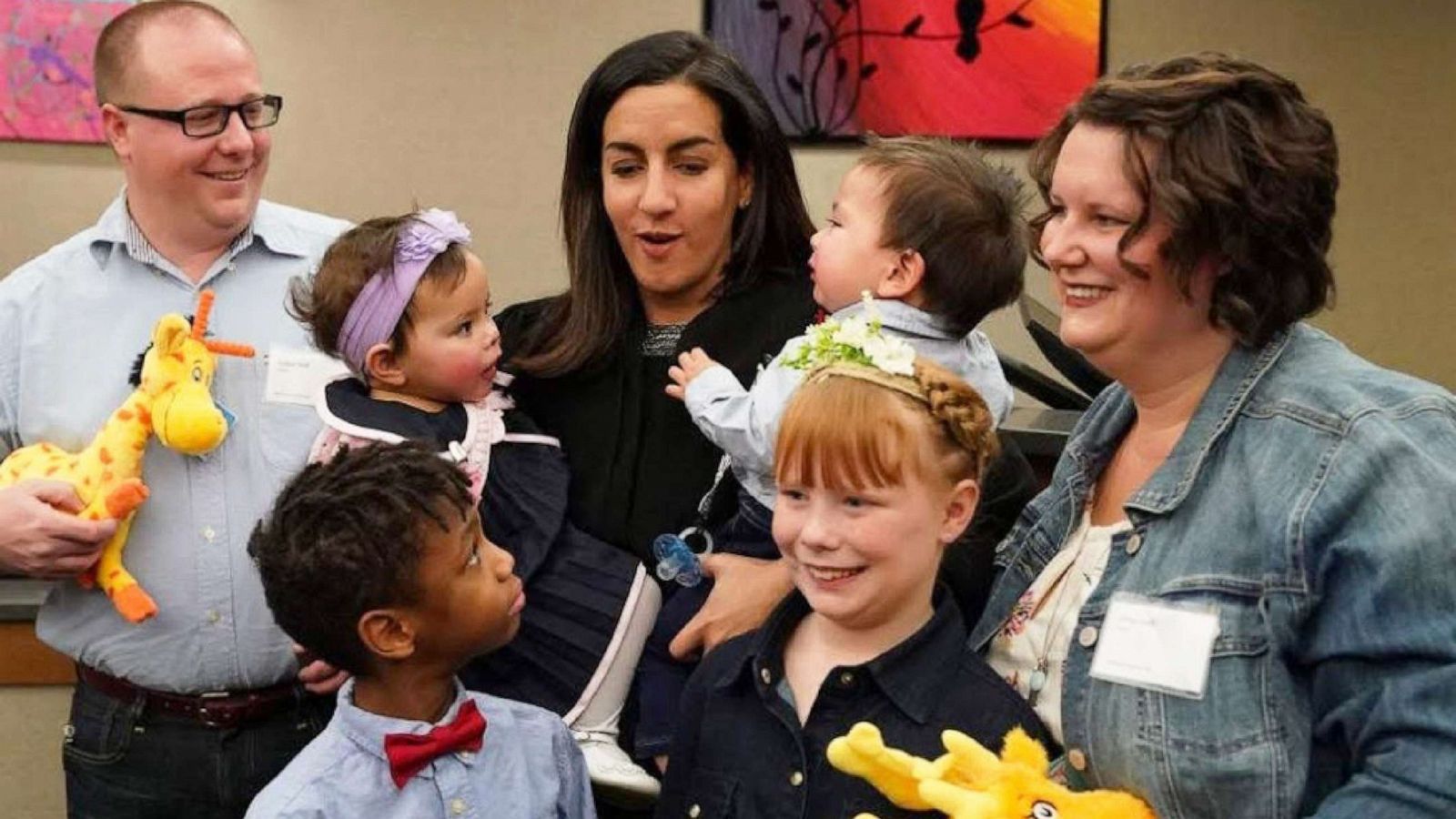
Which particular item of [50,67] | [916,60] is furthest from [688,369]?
[50,67]

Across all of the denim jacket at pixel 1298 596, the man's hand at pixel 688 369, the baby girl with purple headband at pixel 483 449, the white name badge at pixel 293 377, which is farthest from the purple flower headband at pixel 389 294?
the denim jacket at pixel 1298 596

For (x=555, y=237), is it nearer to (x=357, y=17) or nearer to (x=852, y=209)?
(x=357, y=17)

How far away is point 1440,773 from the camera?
5.04ft

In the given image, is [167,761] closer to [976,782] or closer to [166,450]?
[166,450]

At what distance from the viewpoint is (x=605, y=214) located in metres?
2.56

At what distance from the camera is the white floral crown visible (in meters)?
1.99

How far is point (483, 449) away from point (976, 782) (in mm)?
1027

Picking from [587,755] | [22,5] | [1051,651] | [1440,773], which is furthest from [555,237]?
[1440,773]

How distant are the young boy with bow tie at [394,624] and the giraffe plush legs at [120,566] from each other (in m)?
0.39

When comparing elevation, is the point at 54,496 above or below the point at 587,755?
above

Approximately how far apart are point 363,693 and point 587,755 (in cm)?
39

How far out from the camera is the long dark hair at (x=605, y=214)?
8.00ft

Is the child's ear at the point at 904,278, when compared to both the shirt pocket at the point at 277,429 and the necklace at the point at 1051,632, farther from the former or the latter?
the shirt pocket at the point at 277,429

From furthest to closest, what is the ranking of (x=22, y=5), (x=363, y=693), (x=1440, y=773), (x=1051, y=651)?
(x=22, y=5) → (x=363, y=693) → (x=1051, y=651) → (x=1440, y=773)
